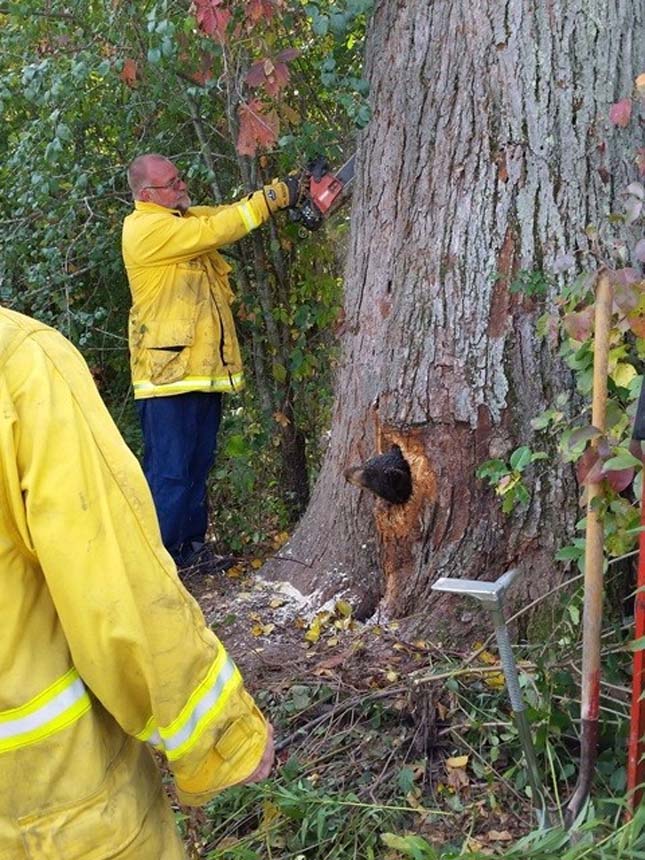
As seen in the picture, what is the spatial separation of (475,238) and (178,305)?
2119mm

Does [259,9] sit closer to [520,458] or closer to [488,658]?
[520,458]

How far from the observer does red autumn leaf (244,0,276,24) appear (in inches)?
138

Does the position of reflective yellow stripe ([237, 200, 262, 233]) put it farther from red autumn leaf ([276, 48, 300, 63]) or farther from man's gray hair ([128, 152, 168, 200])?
red autumn leaf ([276, 48, 300, 63])

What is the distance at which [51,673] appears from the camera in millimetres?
1470

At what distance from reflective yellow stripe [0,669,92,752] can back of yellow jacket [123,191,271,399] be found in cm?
338

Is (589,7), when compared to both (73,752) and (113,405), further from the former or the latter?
(113,405)

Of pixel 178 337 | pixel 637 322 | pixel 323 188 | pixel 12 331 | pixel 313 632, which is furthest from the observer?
pixel 178 337

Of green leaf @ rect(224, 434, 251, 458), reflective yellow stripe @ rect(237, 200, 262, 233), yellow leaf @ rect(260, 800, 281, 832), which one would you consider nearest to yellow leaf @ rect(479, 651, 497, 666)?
yellow leaf @ rect(260, 800, 281, 832)

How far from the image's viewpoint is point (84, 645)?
4.61 ft

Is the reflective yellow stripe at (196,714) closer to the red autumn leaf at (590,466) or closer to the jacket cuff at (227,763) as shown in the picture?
the jacket cuff at (227,763)

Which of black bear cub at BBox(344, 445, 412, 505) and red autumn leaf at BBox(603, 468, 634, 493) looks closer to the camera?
red autumn leaf at BBox(603, 468, 634, 493)

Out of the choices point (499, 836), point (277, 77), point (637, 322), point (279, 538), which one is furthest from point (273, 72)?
point (499, 836)

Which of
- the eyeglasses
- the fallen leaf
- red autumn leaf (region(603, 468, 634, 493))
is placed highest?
the eyeglasses

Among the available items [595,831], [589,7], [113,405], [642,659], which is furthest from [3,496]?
[113,405]
